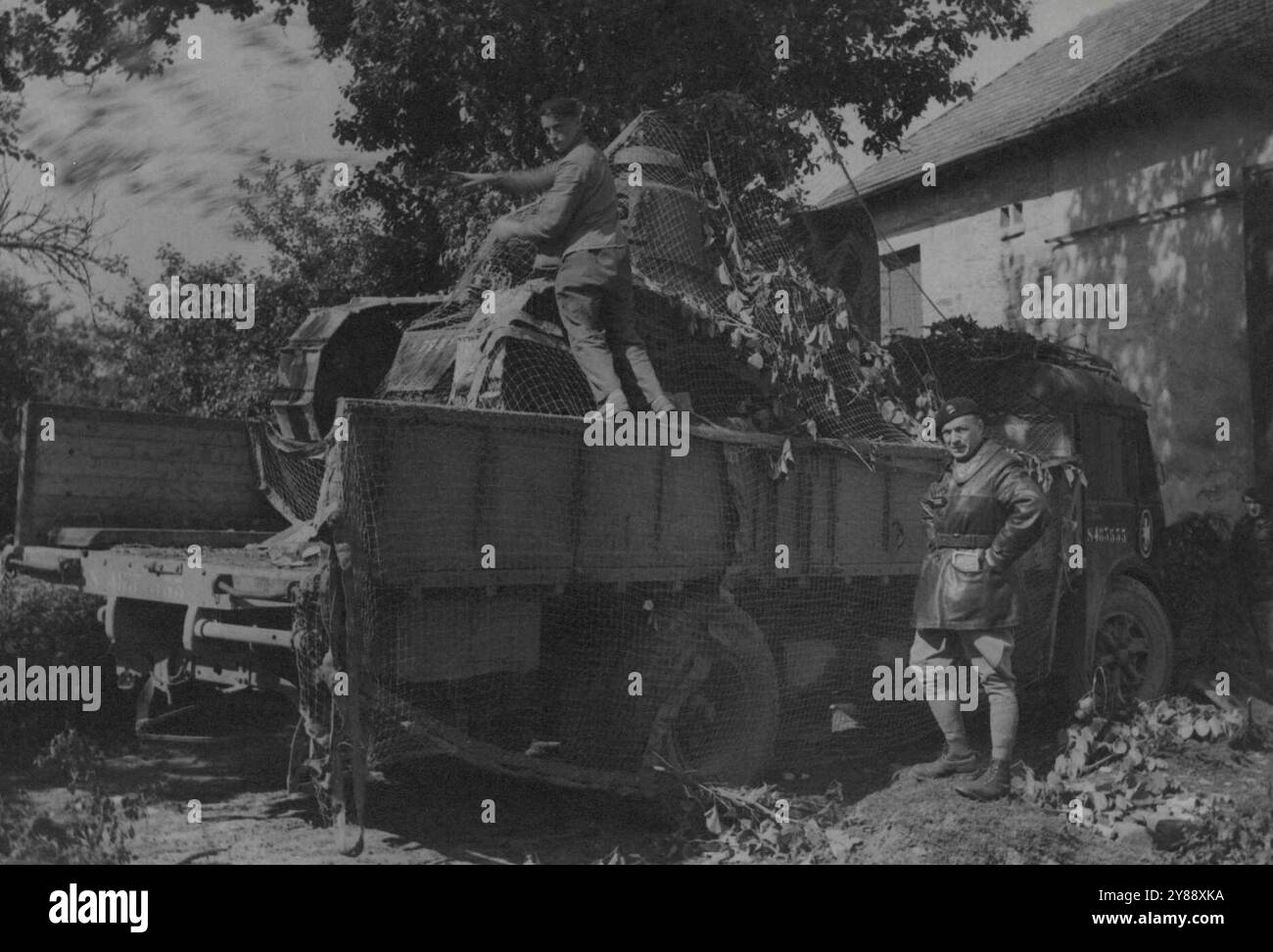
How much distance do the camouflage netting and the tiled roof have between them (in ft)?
13.3

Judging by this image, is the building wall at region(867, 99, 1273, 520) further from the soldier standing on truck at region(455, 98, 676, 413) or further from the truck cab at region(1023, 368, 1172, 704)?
the soldier standing on truck at region(455, 98, 676, 413)

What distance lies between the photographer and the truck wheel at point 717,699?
5.45 metres

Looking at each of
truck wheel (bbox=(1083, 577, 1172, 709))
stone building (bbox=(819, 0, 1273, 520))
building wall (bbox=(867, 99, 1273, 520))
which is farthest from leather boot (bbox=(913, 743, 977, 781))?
building wall (bbox=(867, 99, 1273, 520))

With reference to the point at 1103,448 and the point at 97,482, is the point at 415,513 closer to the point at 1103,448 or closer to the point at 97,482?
the point at 97,482

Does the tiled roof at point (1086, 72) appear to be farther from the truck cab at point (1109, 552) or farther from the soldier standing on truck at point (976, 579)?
the soldier standing on truck at point (976, 579)

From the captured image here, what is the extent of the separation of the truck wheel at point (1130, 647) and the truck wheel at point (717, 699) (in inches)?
97.6

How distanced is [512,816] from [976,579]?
2428mm

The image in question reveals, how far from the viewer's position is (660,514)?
525 cm

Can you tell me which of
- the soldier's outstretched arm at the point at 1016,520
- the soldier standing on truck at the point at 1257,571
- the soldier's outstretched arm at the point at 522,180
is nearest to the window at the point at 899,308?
the soldier's outstretched arm at the point at 1016,520

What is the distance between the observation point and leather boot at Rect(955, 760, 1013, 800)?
18.8 feet

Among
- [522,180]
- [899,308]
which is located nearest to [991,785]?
[522,180]

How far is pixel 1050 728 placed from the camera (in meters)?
7.53

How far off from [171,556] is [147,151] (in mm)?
2977

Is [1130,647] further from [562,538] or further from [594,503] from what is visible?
[562,538]
